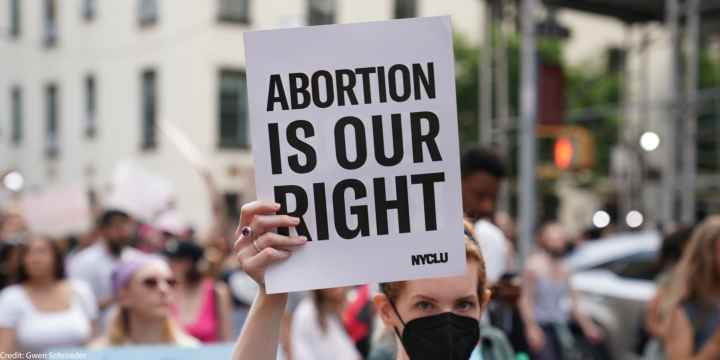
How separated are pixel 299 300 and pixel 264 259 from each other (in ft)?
17.0

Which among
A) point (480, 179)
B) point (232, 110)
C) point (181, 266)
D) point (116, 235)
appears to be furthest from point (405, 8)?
point (480, 179)

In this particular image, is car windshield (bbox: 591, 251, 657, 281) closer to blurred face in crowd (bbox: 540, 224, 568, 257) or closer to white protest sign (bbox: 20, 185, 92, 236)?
blurred face in crowd (bbox: 540, 224, 568, 257)

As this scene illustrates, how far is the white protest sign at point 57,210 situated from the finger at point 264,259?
1030 cm

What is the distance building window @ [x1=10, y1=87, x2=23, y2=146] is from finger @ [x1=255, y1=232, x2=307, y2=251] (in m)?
23.9

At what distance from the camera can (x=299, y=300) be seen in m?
7.49

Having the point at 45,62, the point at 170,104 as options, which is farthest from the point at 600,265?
the point at 45,62

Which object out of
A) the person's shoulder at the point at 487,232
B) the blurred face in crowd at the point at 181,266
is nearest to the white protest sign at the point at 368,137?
the person's shoulder at the point at 487,232

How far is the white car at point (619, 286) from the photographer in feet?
34.5

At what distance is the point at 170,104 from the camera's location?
2438 cm

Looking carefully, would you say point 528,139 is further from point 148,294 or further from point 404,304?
point 404,304

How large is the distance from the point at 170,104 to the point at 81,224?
443 inches

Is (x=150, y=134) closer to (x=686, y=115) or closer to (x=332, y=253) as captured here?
(x=686, y=115)

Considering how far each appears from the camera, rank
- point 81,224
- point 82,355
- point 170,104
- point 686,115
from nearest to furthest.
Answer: point 82,355
point 81,224
point 686,115
point 170,104

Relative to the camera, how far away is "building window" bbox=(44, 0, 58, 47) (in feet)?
65.8
